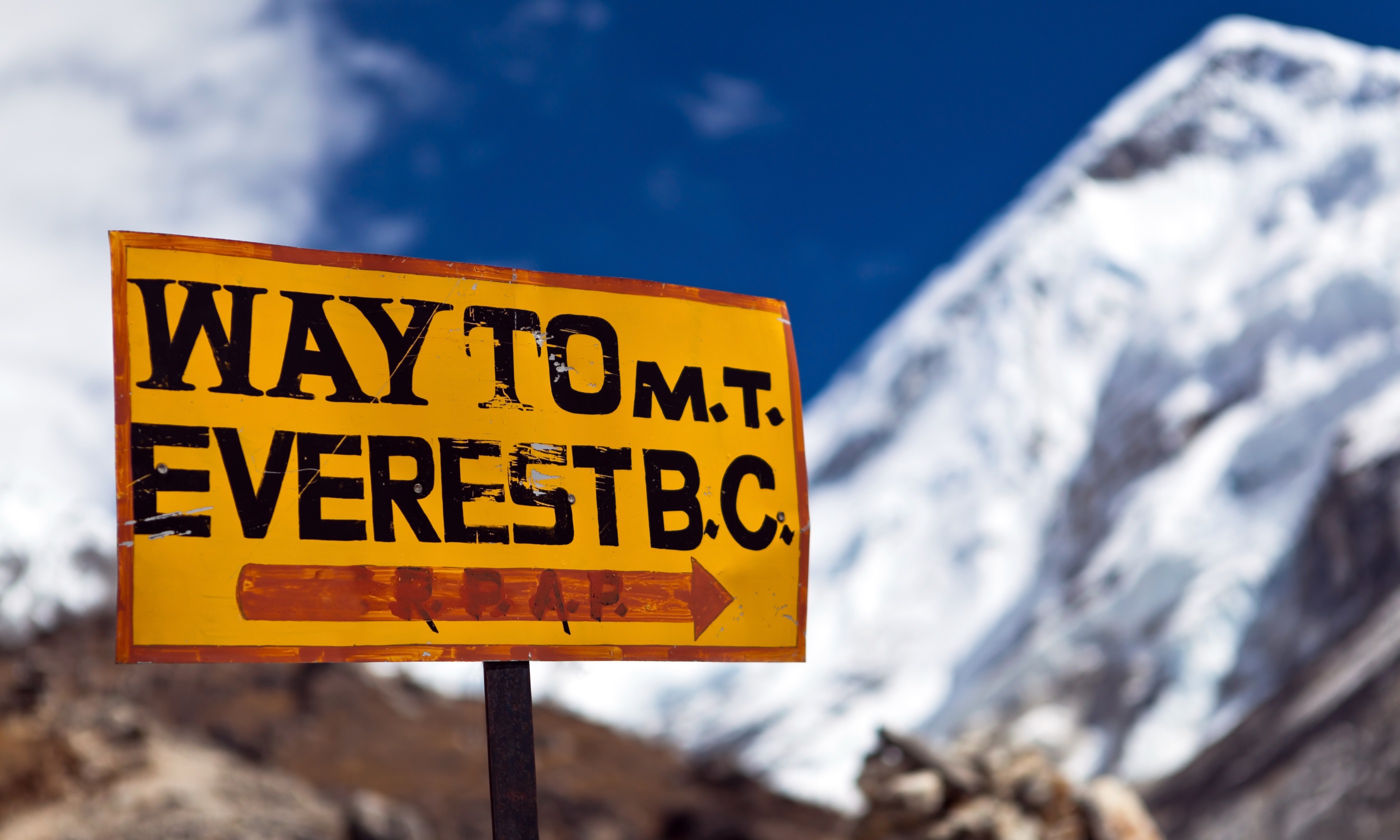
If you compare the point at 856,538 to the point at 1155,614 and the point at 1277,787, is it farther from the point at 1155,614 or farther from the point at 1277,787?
the point at 1277,787

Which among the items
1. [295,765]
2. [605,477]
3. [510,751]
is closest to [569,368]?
[605,477]

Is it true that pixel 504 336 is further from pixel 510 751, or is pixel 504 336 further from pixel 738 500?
pixel 510 751

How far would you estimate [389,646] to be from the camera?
3.17 m

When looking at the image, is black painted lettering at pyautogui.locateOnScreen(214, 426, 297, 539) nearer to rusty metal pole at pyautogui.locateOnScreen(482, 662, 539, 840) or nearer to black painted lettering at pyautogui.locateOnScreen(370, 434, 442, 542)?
black painted lettering at pyautogui.locateOnScreen(370, 434, 442, 542)

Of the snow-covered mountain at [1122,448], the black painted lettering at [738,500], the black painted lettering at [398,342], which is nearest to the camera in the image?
the black painted lettering at [398,342]

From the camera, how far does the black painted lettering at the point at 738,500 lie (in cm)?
362

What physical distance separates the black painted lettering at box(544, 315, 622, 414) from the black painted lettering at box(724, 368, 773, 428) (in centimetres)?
34

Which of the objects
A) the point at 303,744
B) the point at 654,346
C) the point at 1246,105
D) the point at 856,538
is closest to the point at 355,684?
the point at 303,744

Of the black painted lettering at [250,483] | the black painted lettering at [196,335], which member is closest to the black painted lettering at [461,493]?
the black painted lettering at [250,483]

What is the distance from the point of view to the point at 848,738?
5609cm

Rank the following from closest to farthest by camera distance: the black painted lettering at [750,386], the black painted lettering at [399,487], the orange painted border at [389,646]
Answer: the orange painted border at [389,646]
the black painted lettering at [399,487]
the black painted lettering at [750,386]

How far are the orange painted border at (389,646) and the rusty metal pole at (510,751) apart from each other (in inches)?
2.4

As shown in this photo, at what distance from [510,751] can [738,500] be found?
0.97 m

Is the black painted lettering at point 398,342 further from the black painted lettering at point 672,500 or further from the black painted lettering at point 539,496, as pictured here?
the black painted lettering at point 672,500
